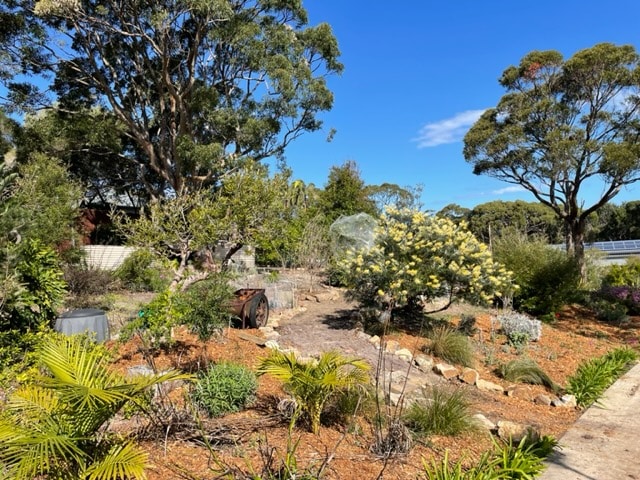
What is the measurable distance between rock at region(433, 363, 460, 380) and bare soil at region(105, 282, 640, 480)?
0.51ft

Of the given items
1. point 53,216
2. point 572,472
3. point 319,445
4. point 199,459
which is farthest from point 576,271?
point 53,216

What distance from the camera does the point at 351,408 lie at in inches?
136

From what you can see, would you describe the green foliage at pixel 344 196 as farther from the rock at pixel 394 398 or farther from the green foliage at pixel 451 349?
the rock at pixel 394 398

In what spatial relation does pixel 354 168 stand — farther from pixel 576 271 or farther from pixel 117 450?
pixel 117 450

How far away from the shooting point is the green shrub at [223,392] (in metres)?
3.39

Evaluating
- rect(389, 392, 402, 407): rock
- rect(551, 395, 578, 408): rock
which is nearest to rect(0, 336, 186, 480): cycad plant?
rect(389, 392, 402, 407): rock

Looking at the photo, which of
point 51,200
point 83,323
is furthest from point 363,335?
point 51,200

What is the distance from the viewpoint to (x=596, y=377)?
5270mm

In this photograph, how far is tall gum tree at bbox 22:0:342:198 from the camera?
14016 millimetres

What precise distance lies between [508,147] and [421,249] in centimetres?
1038

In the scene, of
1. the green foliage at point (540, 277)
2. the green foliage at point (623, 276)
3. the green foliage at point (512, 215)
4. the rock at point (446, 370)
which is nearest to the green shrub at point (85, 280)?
the rock at point (446, 370)

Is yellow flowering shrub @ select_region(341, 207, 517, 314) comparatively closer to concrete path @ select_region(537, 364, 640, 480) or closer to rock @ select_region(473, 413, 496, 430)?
concrete path @ select_region(537, 364, 640, 480)

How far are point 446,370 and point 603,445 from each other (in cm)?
217

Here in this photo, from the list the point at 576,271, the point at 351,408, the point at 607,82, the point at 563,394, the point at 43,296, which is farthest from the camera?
the point at 607,82
